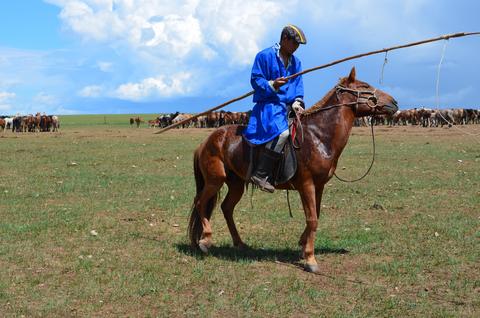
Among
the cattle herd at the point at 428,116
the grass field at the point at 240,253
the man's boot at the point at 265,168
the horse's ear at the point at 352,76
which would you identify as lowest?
the grass field at the point at 240,253

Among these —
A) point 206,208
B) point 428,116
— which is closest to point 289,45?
point 206,208

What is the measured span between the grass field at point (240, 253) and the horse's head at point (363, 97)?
2093mm

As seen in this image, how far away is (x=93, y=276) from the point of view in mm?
7531

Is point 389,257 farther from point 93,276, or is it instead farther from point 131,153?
point 131,153

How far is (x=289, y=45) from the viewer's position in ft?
26.6

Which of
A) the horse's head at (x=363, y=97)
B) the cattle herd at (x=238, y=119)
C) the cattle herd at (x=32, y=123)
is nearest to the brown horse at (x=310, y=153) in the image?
the horse's head at (x=363, y=97)

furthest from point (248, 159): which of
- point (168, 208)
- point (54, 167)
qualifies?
point (54, 167)

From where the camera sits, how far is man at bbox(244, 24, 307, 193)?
8000 millimetres

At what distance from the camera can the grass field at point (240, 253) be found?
21.5 ft

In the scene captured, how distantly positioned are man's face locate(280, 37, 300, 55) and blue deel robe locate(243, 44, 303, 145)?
110 mm

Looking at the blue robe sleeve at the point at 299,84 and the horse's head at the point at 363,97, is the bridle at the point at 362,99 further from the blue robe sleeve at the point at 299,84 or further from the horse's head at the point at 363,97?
the blue robe sleeve at the point at 299,84

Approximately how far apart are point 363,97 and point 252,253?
277 cm

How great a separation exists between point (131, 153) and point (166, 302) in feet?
65.1

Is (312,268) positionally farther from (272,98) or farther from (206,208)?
(272,98)
